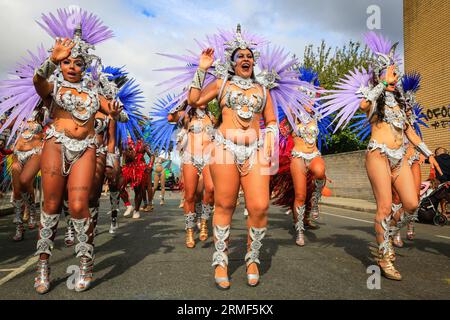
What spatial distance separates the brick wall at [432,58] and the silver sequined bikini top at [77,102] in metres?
12.6

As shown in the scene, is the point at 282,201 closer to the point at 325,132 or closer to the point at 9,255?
the point at 325,132

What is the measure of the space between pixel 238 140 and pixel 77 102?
162cm

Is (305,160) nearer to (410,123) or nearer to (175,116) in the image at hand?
(410,123)

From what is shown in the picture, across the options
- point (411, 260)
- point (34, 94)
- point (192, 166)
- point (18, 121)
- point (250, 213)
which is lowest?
point (411, 260)

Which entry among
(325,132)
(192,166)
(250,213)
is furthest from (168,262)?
(325,132)

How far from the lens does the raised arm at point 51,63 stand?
341 cm

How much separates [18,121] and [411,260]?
193 inches

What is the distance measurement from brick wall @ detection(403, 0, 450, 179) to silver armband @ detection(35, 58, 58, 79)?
511 inches

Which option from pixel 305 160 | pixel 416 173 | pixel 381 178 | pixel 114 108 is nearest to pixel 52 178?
pixel 114 108

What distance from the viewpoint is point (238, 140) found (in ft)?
12.1

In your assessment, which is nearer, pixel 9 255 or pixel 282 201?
pixel 9 255

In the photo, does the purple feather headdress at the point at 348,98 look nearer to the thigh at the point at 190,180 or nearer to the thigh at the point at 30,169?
the thigh at the point at 190,180

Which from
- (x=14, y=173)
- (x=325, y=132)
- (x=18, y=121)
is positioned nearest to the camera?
(x=18, y=121)

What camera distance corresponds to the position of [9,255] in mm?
4930
